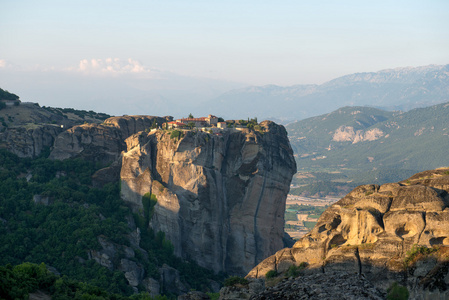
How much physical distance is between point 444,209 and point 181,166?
45755mm

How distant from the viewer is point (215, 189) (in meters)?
88.5

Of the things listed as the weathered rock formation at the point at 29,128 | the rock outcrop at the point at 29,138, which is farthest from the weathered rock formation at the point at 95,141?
the weathered rock formation at the point at 29,128

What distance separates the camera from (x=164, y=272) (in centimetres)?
7919

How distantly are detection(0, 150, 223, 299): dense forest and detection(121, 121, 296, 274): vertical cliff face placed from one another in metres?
2.32

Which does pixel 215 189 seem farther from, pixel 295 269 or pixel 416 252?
pixel 416 252

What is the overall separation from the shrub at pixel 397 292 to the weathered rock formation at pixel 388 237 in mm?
485

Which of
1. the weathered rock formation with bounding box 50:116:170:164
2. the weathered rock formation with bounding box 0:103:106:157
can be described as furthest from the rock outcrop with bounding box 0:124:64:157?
the weathered rock formation with bounding box 50:116:170:164

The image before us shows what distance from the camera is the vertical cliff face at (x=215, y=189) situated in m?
86.4

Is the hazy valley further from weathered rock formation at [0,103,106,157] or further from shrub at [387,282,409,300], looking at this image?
shrub at [387,282,409,300]

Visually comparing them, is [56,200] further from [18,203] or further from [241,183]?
[241,183]

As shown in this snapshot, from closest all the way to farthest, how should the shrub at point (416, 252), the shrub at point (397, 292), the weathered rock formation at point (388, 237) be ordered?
the shrub at point (397, 292)
the weathered rock formation at point (388, 237)
the shrub at point (416, 252)

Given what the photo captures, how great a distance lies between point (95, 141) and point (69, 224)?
20411 millimetres

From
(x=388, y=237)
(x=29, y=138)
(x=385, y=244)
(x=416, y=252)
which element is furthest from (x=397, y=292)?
(x=29, y=138)

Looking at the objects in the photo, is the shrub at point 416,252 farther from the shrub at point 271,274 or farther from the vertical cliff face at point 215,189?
the vertical cliff face at point 215,189
